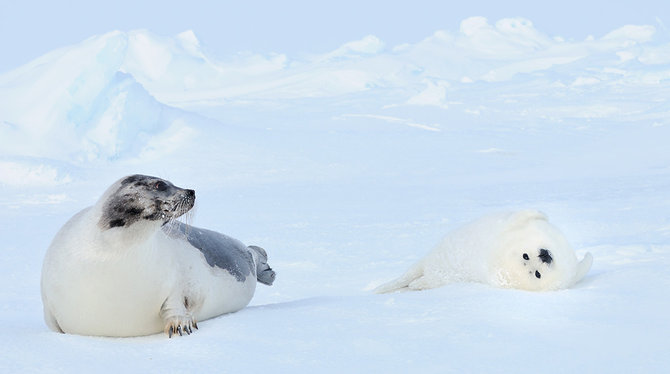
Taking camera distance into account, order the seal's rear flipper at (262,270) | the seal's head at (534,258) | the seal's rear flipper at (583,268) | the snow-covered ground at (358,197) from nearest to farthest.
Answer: the snow-covered ground at (358,197)
the seal's head at (534,258)
the seal's rear flipper at (583,268)
the seal's rear flipper at (262,270)

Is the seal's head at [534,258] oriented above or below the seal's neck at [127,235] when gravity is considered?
below

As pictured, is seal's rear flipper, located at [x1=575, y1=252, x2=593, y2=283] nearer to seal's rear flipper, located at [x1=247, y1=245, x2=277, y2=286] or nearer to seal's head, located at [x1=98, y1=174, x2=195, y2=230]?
seal's rear flipper, located at [x1=247, y1=245, x2=277, y2=286]

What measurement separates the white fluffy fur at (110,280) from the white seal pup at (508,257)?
1.64 m

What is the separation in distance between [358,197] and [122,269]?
805cm

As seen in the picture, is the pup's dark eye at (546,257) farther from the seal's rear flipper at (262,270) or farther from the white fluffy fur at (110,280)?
the white fluffy fur at (110,280)

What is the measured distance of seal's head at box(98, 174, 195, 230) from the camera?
9.08ft

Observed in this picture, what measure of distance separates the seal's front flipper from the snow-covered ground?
60 millimetres

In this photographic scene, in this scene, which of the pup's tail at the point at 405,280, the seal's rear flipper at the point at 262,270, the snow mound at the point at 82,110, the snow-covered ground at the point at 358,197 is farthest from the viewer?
the snow mound at the point at 82,110

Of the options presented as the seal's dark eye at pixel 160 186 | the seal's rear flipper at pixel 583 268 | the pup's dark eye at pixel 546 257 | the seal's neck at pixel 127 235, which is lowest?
the seal's rear flipper at pixel 583 268

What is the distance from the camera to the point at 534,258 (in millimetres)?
3752

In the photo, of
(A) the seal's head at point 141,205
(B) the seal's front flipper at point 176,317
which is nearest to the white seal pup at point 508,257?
(B) the seal's front flipper at point 176,317

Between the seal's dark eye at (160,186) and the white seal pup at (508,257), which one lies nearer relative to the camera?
the seal's dark eye at (160,186)

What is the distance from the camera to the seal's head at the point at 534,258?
370 centimetres

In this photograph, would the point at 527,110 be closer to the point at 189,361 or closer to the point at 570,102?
the point at 570,102
